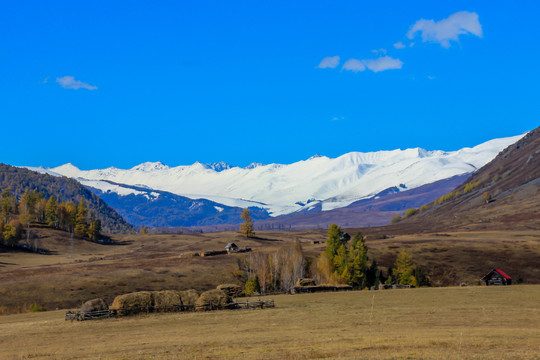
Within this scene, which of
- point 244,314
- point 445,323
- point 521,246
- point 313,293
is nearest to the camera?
point 445,323

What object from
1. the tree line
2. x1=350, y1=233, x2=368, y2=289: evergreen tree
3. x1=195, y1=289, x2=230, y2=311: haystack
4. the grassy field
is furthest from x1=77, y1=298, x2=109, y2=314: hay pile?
x1=350, y1=233, x2=368, y2=289: evergreen tree

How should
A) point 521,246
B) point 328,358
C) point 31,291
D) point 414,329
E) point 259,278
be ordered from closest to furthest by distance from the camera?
point 328,358 < point 414,329 < point 31,291 < point 259,278 < point 521,246

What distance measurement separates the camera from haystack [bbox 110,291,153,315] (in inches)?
2699

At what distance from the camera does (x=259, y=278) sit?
134875mm

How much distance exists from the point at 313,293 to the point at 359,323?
4915cm

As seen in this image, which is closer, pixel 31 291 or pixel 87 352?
pixel 87 352

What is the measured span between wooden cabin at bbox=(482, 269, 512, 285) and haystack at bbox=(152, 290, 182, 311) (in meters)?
79.9

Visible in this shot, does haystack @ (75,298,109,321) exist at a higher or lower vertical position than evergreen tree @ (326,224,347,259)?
lower

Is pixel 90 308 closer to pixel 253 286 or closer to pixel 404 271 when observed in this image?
pixel 253 286

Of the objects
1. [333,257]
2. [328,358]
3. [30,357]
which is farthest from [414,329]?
[333,257]

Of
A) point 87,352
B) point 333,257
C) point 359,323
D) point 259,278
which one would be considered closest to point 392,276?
point 333,257

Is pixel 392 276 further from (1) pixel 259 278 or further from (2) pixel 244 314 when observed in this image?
(2) pixel 244 314

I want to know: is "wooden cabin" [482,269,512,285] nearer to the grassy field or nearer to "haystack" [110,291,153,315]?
the grassy field

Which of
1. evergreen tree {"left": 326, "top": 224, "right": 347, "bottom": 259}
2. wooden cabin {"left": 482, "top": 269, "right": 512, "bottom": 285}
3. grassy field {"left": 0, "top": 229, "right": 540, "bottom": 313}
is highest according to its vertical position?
evergreen tree {"left": 326, "top": 224, "right": 347, "bottom": 259}
